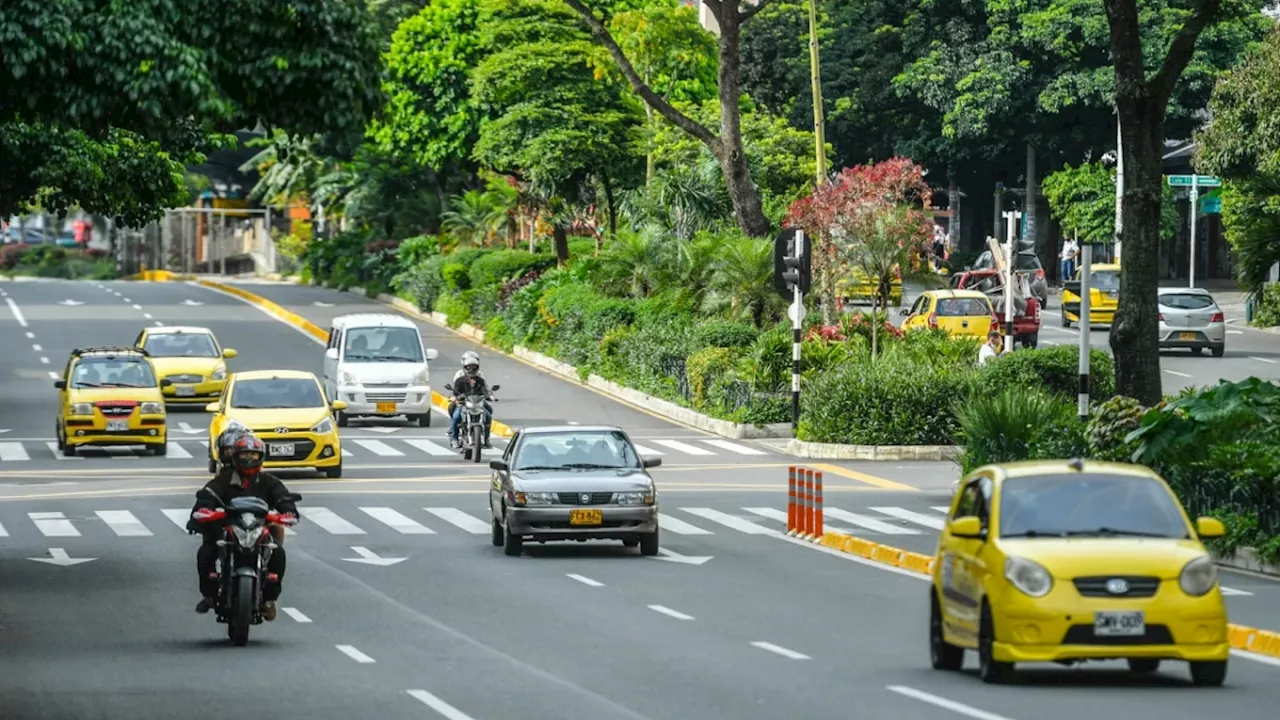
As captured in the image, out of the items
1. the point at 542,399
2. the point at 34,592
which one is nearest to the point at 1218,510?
the point at 34,592

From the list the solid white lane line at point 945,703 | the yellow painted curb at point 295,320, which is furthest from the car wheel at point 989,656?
the yellow painted curb at point 295,320

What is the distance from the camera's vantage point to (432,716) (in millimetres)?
15531

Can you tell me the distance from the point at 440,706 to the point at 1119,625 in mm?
4449

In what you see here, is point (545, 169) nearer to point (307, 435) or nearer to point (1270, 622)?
point (307, 435)

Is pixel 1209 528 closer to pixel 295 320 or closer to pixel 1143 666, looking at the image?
pixel 1143 666

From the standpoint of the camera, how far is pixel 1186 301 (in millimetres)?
58125

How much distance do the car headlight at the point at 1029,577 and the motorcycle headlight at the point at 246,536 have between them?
20.6ft

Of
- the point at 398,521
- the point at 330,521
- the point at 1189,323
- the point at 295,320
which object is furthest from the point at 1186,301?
the point at 330,521

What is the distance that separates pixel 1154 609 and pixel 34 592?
486 inches

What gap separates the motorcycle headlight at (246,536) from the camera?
752 inches

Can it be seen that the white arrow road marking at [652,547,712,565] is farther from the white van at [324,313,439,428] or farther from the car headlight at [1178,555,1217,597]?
the white van at [324,313,439,428]

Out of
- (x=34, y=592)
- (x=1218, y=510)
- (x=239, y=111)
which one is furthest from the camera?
(x=1218, y=510)

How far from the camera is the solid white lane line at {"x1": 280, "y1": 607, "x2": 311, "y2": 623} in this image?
2155 centimetres

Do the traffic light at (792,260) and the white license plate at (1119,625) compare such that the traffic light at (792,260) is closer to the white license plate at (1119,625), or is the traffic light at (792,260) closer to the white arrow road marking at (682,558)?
the white arrow road marking at (682,558)
